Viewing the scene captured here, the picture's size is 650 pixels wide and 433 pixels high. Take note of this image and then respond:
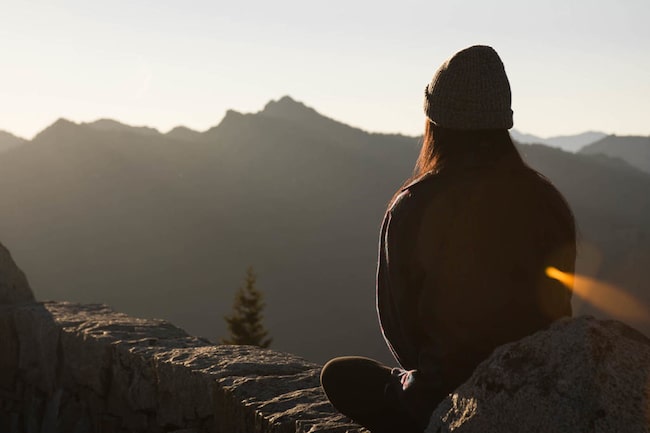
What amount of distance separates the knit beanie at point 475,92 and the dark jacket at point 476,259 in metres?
0.15

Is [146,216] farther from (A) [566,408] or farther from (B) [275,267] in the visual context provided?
(A) [566,408]

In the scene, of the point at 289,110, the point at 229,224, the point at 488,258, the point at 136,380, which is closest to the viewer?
the point at 488,258

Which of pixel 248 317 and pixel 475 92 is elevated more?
pixel 475 92

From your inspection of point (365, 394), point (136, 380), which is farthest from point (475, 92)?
point (136, 380)

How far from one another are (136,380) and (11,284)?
255 centimetres

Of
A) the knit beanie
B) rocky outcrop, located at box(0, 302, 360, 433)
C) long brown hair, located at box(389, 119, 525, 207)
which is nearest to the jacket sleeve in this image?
long brown hair, located at box(389, 119, 525, 207)

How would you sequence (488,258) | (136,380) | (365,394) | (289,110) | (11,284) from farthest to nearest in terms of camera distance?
(289,110) → (11,284) → (136,380) → (365,394) → (488,258)

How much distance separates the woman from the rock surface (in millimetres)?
327

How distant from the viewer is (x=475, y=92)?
2324 millimetres

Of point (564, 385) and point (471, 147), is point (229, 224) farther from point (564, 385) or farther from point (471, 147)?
point (564, 385)

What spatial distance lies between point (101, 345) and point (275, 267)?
99.1 meters

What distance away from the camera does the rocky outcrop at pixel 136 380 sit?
353cm

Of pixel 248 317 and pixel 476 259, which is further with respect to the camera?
pixel 248 317

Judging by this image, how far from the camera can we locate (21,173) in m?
107
